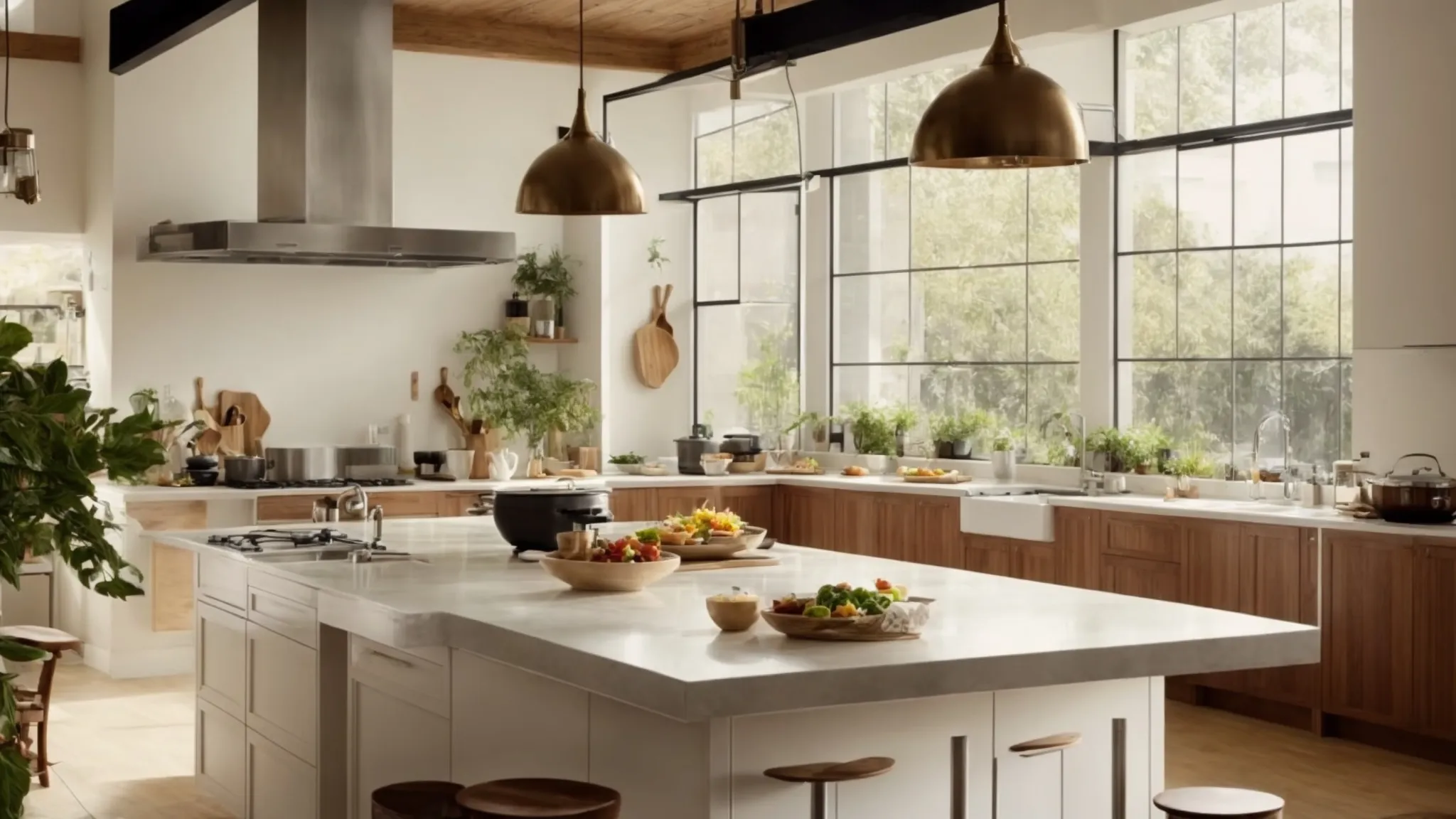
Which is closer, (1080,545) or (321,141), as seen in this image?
(1080,545)

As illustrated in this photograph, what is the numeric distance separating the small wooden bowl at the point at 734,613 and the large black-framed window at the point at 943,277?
17.3 feet

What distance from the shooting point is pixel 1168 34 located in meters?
7.95

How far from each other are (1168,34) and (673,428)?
402cm

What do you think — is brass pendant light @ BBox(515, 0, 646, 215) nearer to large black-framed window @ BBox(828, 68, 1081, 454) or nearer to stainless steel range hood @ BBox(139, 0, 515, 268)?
stainless steel range hood @ BBox(139, 0, 515, 268)

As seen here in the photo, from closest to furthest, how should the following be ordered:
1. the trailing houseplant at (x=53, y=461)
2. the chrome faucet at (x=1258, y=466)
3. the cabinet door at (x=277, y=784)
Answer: the trailing houseplant at (x=53, y=461) < the cabinet door at (x=277, y=784) < the chrome faucet at (x=1258, y=466)

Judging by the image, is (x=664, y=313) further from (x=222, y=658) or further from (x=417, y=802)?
(x=417, y=802)

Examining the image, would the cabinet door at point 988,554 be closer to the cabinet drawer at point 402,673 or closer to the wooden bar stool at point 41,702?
the cabinet drawer at point 402,673

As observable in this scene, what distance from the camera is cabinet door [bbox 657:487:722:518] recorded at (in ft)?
30.4

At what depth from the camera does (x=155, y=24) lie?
25.3ft

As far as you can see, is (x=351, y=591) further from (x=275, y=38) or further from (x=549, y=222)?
(x=549, y=222)

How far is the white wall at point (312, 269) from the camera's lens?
8.66 metres

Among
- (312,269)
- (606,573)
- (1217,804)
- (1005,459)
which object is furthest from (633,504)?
(1217,804)

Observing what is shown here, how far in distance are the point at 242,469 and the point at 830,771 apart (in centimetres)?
580

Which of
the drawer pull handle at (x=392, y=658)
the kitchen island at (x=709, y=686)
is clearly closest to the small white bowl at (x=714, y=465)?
the kitchen island at (x=709, y=686)
